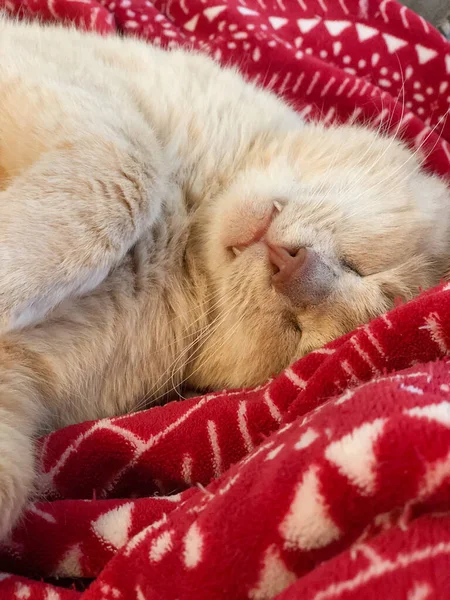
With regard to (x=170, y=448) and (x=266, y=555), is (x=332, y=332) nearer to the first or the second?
(x=170, y=448)

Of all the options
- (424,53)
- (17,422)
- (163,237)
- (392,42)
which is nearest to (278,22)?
(392,42)

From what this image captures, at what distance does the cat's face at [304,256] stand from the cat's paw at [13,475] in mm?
362

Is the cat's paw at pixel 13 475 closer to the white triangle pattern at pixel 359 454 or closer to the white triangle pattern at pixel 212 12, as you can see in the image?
the white triangle pattern at pixel 359 454

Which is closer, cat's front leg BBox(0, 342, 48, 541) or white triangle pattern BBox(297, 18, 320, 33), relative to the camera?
cat's front leg BBox(0, 342, 48, 541)

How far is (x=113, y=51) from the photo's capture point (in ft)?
4.05

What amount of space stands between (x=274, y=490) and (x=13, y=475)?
442 millimetres

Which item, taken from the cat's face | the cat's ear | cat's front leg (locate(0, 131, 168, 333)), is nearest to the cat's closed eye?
the cat's face

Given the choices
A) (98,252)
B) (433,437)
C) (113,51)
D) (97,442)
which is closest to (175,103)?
(113,51)

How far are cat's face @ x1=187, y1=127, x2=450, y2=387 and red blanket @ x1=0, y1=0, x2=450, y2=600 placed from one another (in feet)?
0.39

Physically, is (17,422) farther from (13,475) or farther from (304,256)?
(304,256)

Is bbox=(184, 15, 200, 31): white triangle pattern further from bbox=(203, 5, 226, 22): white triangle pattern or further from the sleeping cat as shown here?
the sleeping cat

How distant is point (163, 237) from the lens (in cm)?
105

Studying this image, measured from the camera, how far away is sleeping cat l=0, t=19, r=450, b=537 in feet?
2.78

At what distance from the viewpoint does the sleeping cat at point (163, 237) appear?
0.85 meters
